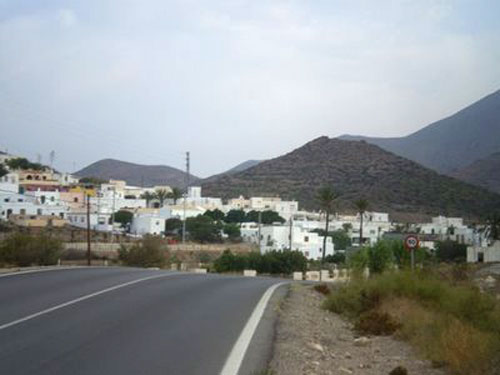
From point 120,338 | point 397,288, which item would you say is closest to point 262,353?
point 120,338

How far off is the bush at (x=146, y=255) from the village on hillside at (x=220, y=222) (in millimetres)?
28903

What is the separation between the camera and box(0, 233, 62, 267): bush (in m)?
36.1

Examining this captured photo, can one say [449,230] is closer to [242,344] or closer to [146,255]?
[146,255]

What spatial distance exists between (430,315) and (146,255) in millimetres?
39013

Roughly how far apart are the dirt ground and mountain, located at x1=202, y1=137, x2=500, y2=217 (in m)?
118

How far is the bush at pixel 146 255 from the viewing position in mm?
52812

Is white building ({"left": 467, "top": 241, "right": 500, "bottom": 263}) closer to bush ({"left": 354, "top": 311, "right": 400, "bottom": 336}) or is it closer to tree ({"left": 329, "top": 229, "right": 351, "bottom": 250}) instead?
tree ({"left": 329, "top": 229, "right": 351, "bottom": 250})

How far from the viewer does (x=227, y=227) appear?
106 m

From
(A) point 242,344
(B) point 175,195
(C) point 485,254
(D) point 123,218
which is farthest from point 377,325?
(B) point 175,195

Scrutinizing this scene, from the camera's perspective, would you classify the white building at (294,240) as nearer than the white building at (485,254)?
No

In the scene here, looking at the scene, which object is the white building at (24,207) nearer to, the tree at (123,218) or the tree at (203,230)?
the tree at (123,218)

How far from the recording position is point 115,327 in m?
12.6

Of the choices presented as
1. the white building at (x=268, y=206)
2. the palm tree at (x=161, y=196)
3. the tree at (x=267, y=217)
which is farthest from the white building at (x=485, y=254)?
the palm tree at (x=161, y=196)

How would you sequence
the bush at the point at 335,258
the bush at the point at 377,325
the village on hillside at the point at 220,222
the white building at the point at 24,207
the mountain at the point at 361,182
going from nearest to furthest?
the bush at the point at 377,325 → the bush at the point at 335,258 → the village on hillside at the point at 220,222 → the white building at the point at 24,207 → the mountain at the point at 361,182
